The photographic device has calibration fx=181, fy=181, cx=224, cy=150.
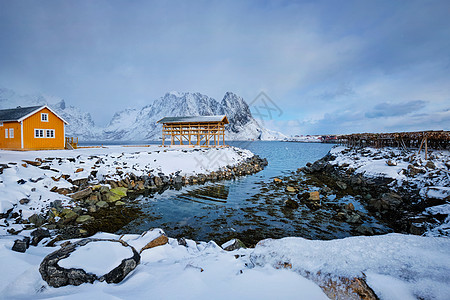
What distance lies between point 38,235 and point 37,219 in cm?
176

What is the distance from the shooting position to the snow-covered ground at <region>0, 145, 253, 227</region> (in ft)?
29.9

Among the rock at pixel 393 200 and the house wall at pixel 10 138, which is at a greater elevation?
the house wall at pixel 10 138

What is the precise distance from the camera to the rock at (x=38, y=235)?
236 inches

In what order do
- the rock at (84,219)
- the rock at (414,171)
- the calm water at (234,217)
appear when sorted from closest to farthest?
the calm water at (234,217), the rock at (84,219), the rock at (414,171)

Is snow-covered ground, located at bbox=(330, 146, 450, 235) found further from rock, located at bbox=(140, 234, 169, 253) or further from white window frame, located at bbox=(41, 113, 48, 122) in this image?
white window frame, located at bbox=(41, 113, 48, 122)

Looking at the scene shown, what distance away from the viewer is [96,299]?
3.04 m

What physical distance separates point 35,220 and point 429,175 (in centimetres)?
2334

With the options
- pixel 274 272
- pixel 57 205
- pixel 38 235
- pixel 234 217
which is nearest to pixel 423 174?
pixel 234 217

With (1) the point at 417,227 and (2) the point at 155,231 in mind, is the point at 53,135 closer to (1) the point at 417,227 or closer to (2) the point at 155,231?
(2) the point at 155,231

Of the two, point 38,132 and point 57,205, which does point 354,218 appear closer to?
point 57,205

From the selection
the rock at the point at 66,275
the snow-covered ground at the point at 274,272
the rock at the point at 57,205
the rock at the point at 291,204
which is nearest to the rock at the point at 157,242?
the snow-covered ground at the point at 274,272

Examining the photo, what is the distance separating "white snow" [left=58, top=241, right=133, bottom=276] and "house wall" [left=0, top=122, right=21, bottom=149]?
25633mm

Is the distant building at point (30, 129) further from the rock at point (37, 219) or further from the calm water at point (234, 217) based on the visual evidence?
the rock at point (37, 219)

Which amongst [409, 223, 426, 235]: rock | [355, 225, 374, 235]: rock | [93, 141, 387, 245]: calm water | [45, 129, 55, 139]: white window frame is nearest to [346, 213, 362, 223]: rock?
[93, 141, 387, 245]: calm water
